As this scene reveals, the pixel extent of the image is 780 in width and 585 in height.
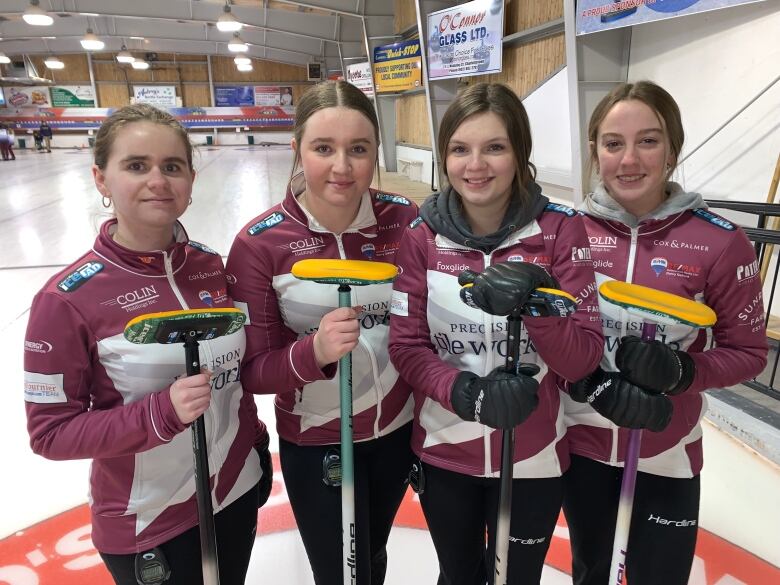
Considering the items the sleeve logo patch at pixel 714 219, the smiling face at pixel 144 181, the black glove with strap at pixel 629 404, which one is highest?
the smiling face at pixel 144 181

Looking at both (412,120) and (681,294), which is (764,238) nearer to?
(681,294)

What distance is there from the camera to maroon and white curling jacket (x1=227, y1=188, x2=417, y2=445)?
1.41 meters

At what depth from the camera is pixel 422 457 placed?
144 cm

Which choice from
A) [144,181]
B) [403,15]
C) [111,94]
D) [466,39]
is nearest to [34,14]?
[403,15]

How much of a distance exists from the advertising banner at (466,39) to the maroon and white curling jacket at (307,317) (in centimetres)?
837

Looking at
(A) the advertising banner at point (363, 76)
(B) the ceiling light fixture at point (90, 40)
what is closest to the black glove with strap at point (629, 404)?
(A) the advertising banner at point (363, 76)

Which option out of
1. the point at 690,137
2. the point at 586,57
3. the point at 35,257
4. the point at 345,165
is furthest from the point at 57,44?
the point at 345,165

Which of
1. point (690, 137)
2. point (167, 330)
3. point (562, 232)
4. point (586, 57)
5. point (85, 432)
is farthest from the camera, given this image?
point (586, 57)

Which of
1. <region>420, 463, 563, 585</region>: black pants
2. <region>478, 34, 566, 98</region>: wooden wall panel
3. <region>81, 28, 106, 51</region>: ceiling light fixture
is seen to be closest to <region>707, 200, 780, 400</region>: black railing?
<region>420, 463, 563, 585</region>: black pants

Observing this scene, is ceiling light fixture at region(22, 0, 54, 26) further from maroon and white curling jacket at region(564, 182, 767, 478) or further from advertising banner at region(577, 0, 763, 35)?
maroon and white curling jacket at region(564, 182, 767, 478)

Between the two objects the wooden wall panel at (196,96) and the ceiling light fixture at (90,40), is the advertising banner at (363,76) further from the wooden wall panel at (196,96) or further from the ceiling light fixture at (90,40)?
the wooden wall panel at (196,96)

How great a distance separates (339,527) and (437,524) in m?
0.28

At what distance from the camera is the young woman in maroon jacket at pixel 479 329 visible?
129cm

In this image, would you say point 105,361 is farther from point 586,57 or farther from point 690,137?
point 586,57
